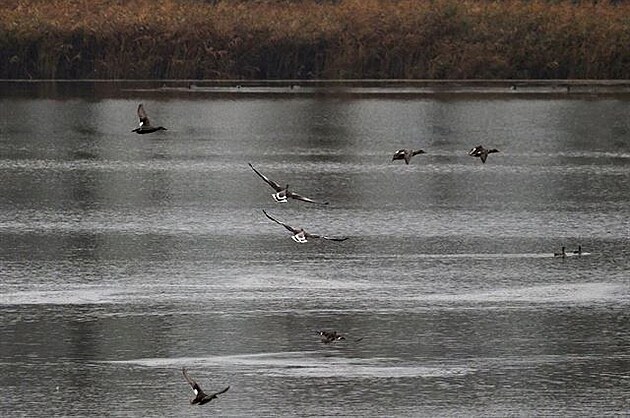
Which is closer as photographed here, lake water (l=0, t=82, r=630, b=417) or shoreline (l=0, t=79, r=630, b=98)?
lake water (l=0, t=82, r=630, b=417)

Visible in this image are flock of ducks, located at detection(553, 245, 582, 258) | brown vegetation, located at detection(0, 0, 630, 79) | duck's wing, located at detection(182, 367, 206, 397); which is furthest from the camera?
brown vegetation, located at detection(0, 0, 630, 79)

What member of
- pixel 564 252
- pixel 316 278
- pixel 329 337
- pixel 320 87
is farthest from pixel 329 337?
pixel 320 87

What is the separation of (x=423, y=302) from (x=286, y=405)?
170 inches

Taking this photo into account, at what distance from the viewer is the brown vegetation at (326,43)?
152 ft

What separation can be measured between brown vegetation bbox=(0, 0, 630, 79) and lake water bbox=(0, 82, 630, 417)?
8.99 m

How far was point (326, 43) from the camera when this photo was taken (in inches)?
1834

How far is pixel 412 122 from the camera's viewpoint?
40125 mm

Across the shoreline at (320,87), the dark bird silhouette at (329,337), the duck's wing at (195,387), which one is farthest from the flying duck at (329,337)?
the shoreline at (320,87)

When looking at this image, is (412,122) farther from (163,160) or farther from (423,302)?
(423,302)

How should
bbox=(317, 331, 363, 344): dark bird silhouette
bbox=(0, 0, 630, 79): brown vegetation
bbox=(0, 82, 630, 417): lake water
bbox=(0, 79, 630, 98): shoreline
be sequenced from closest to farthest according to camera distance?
bbox=(0, 82, 630, 417): lake water → bbox=(317, 331, 363, 344): dark bird silhouette → bbox=(0, 79, 630, 98): shoreline → bbox=(0, 0, 630, 79): brown vegetation

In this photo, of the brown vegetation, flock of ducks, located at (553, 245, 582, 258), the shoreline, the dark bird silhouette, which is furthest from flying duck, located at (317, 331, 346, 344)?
the brown vegetation

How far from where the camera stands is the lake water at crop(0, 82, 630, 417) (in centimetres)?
1420

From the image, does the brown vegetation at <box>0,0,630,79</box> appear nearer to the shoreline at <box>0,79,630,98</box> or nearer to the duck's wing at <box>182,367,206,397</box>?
the shoreline at <box>0,79,630,98</box>

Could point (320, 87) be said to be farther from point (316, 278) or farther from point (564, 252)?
point (316, 278)
